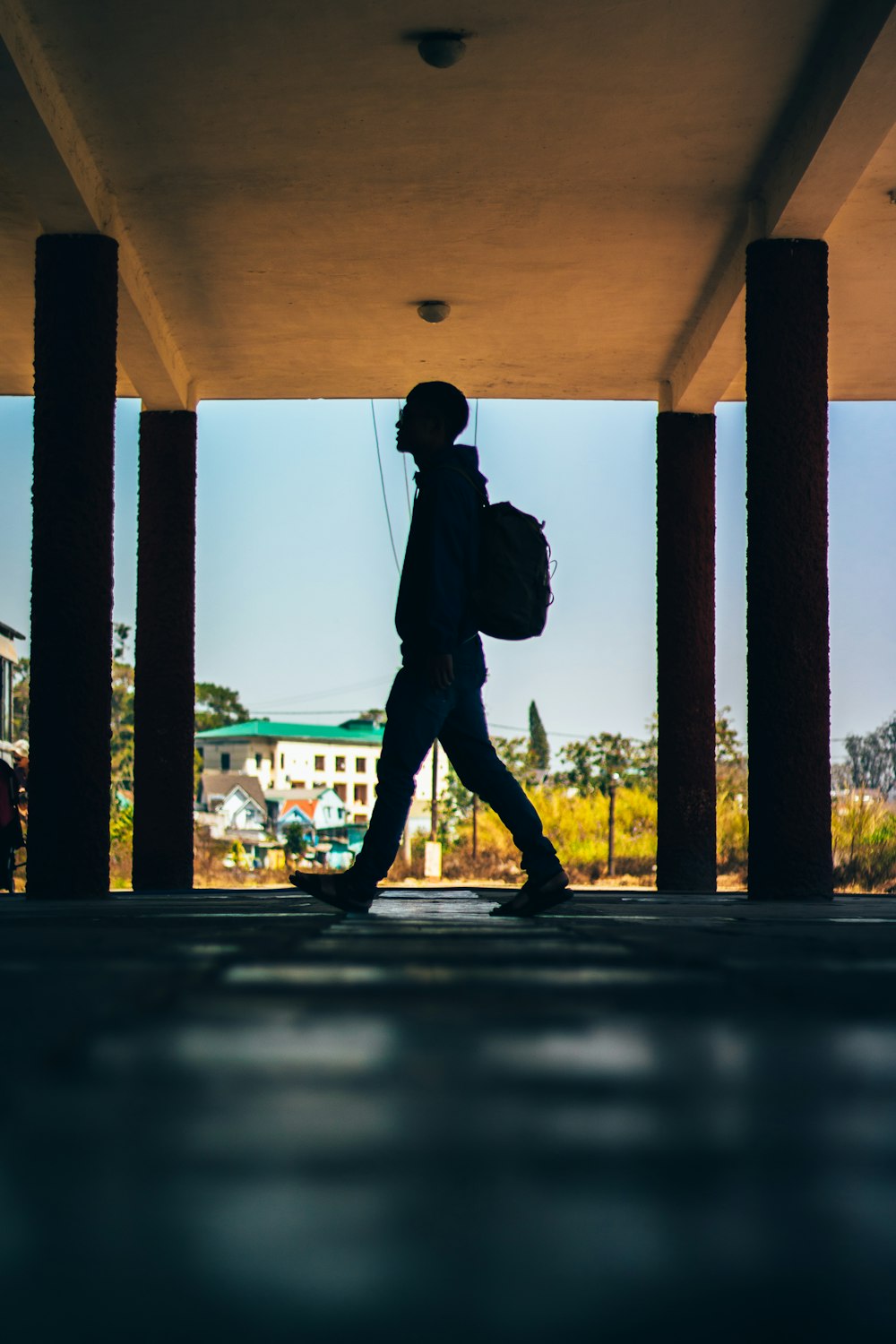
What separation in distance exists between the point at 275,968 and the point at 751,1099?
136cm

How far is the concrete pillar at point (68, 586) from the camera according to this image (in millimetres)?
8523

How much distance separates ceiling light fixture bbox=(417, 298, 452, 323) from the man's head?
6.42 m

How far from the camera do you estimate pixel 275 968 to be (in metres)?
2.62

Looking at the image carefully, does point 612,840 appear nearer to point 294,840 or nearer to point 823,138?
point 294,840

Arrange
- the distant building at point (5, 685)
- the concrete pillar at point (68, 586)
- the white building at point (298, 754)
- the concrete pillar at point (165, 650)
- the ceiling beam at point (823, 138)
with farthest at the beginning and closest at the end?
the white building at point (298, 754) → the distant building at point (5, 685) → the concrete pillar at point (165, 650) → the concrete pillar at point (68, 586) → the ceiling beam at point (823, 138)

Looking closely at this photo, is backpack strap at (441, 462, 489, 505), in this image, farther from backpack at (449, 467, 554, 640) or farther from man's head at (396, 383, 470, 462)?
man's head at (396, 383, 470, 462)

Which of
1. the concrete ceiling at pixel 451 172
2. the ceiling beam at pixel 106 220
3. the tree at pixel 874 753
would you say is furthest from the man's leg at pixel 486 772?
the tree at pixel 874 753

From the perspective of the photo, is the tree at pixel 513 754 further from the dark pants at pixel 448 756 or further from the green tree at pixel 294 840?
the dark pants at pixel 448 756

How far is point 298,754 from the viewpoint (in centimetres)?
9912

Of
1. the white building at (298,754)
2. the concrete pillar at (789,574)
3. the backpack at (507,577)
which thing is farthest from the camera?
the white building at (298,754)

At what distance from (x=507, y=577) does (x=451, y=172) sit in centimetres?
469

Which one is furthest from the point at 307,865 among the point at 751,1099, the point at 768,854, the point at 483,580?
the point at 751,1099

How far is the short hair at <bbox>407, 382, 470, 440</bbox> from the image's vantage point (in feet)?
17.4

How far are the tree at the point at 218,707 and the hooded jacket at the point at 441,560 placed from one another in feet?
321
